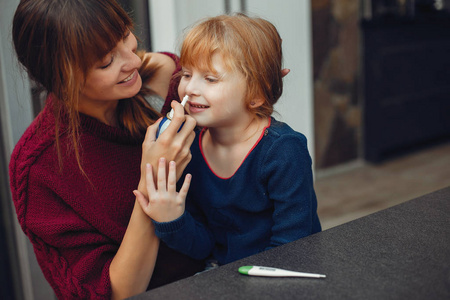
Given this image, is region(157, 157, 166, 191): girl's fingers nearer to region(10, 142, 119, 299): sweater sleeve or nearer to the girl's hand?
the girl's hand

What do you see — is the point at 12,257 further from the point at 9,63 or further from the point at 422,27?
the point at 422,27

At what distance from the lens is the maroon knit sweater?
954mm

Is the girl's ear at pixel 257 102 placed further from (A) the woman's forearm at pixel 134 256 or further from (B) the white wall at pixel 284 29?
(B) the white wall at pixel 284 29

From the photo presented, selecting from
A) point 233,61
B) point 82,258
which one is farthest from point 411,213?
point 82,258

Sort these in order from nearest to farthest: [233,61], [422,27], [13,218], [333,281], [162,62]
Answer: [333,281] → [233,61] → [162,62] → [13,218] → [422,27]

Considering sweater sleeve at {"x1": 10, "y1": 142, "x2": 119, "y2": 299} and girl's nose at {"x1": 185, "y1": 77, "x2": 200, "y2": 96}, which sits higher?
girl's nose at {"x1": 185, "y1": 77, "x2": 200, "y2": 96}

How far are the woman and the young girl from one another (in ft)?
0.20

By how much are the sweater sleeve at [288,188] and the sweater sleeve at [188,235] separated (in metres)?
0.16

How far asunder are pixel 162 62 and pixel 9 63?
517 mm

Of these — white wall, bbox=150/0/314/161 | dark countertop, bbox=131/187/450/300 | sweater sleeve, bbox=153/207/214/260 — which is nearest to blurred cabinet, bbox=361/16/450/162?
white wall, bbox=150/0/314/161

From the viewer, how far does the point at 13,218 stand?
155cm

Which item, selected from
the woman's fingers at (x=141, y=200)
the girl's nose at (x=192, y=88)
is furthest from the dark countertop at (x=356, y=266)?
the girl's nose at (x=192, y=88)

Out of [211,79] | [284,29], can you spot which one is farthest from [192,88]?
[284,29]

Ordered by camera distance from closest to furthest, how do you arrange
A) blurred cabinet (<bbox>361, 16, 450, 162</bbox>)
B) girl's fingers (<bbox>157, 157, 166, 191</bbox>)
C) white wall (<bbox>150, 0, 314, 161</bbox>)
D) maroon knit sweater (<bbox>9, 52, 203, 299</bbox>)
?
1. girl's fingers (<bbox>157, 157, 166, 191</bbox>)
2. maroon knit sweater (<bbox>9, 52, 203, 299</bbox>)
3. white wall (<bbox>150, 0, 314, 161</bbox>)
4. blurred cabinet (<bbox>361, 16, 450, 162</bbox>)
